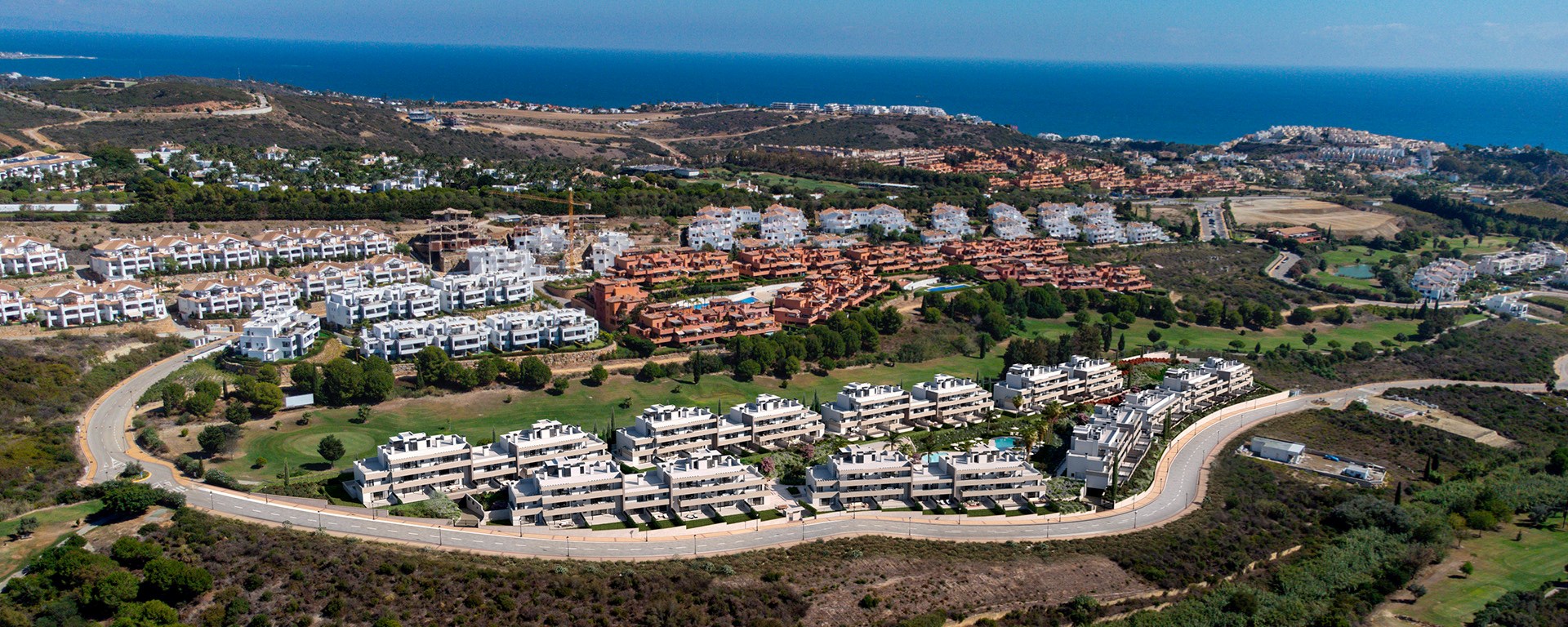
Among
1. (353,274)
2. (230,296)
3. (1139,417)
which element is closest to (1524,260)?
(1139,417)

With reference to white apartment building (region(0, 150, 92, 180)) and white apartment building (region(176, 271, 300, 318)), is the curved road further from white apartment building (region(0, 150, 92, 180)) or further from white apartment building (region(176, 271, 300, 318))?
white apartment building (region(0, 150, 92, 180))

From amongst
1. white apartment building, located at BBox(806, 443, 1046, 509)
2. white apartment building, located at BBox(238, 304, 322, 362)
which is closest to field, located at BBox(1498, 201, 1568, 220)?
white apartment building, located at BBox(806, 443, 1046, 509)

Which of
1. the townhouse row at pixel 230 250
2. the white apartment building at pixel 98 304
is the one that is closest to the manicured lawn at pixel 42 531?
the white apartment building at pixel 98 304

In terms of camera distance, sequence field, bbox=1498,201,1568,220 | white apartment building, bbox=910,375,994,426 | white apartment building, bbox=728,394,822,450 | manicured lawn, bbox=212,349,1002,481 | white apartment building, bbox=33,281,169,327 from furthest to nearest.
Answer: field, bbox=1498,201,1568,220 < white apartment building, bbox=33,281,169,327 < white apartment building, bbox=910,375,994,426 < white apartment building, bbox=728,394,822,450 < manicured lawn, bbox=212,349,1002,481

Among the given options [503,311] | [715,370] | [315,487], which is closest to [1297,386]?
[715,370]

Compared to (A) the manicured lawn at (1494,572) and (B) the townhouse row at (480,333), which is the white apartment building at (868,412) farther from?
(A) the manicured lawn at (1494,572)

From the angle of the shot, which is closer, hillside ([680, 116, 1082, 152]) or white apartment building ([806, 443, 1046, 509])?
white apartment building ([806, 443, 1046, 509])

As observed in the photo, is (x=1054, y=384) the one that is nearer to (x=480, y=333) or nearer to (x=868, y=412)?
(x=868, y=412)
